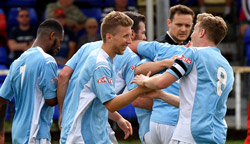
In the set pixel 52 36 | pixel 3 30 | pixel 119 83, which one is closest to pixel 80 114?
pixel 52 36

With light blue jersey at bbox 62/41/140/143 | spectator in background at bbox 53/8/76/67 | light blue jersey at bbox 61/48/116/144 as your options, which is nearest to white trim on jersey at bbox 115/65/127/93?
light blue jersey at bbox 62/41/140/143

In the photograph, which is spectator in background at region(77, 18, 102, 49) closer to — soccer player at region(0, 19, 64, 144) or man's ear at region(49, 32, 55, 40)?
man's ear at region(49, 32, 55, 40)

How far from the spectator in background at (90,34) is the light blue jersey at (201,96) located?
6873mm

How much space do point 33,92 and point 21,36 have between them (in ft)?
20.6

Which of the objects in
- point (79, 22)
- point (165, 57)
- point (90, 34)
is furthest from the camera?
point (79, 22)

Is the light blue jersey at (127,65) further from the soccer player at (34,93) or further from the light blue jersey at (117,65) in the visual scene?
the soccer player at (34,93)

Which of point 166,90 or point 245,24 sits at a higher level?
point 166,90

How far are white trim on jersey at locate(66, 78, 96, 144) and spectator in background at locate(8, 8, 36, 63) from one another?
6.70 metres

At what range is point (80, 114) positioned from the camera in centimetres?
494

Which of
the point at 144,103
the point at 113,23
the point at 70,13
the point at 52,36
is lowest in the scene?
the point at 70,13

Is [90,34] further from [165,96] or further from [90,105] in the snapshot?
[90,105]

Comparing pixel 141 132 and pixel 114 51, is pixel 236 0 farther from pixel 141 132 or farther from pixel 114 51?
pixel 114 51

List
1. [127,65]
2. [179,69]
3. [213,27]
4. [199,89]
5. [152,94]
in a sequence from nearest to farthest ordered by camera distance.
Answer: [179,69] < [199,89] < [213,27] < [152,94] < [127,65]

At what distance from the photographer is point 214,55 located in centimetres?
485
